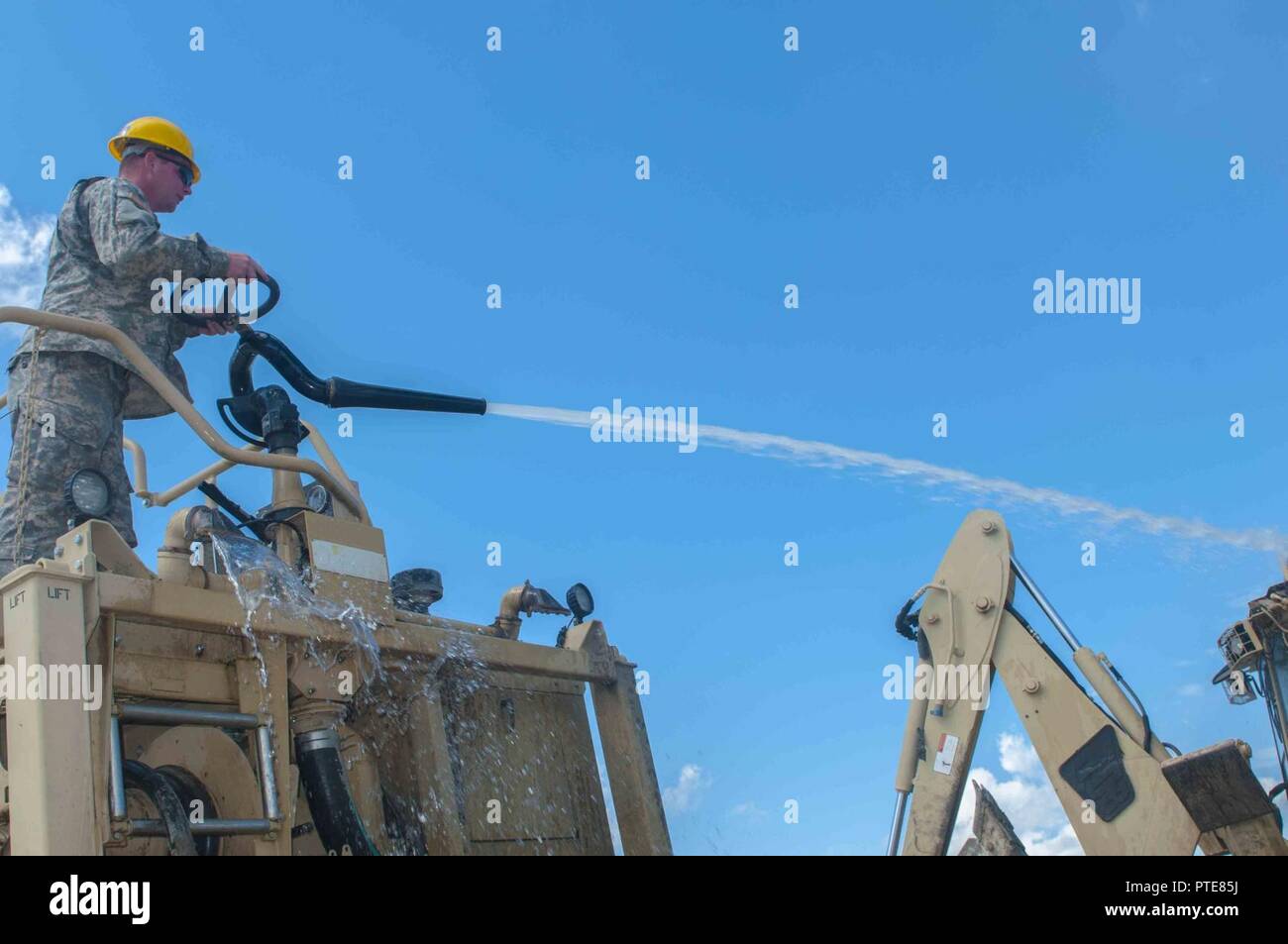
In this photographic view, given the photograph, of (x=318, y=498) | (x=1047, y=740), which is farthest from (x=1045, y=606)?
(x=318, y=498)

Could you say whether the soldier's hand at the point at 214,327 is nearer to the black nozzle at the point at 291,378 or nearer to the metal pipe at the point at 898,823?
the black nozzle at the point at 291,378

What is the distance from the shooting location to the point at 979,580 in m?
5.93

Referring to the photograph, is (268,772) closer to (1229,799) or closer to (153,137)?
(153,137)

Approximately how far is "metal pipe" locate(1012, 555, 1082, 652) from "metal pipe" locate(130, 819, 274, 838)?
3501 millimetres

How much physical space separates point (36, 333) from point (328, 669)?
5.77ft

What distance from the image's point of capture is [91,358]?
4887 mm

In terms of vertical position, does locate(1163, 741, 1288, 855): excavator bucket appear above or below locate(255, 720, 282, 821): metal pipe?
below

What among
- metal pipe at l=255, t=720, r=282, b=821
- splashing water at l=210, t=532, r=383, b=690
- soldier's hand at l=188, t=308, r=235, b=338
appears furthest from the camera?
soldier's hand at l=188, t=308, r=235, b=338

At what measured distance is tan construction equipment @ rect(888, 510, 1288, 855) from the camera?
16.8ft

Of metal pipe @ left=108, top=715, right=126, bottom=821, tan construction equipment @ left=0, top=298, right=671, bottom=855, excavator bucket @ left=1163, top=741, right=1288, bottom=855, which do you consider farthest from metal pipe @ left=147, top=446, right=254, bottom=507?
excavator bucket @ left=1163, top=741, right=1288, bottom=855

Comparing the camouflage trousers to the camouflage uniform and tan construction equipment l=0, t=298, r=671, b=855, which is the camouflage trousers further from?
tan construction equipment l=0, t=298, r=671, b=855

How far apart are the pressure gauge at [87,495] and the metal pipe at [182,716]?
78 centimetres
